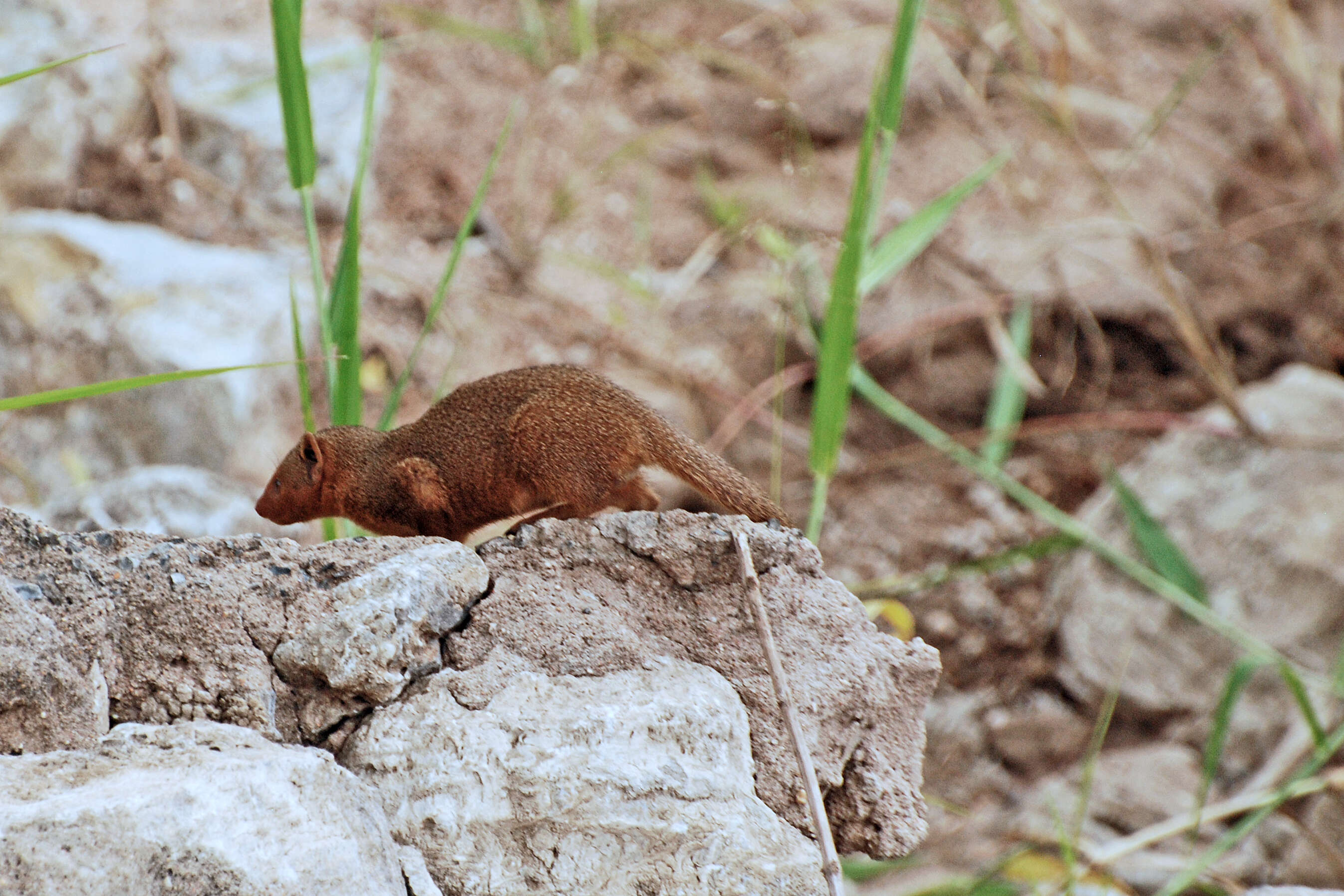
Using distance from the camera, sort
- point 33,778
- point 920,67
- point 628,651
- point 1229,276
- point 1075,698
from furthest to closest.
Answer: point 920,67 → point 1229,276 → point 1075,698 → point 628,651 → point 33,778

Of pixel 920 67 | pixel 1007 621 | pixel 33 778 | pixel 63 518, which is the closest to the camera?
pixel 33 778

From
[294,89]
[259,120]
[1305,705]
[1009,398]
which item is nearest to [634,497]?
[294,89]

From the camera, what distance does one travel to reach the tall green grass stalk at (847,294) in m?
2.50

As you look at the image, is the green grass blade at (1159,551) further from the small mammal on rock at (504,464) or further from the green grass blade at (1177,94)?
the small mammal on rock at (504,464)

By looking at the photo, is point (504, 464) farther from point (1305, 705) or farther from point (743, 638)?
point (1305, 705)

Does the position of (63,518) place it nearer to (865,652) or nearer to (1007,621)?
(865,652)

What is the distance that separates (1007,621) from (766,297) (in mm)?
1787

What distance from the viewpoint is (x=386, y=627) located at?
6.00 feet

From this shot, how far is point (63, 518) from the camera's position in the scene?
11.6ft

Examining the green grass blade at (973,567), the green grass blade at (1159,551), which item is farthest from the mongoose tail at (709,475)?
the green grass blade at (1159,551)

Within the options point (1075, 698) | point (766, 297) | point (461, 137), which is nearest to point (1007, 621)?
point (1075, 698)

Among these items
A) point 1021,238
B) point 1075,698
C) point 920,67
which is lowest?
point 1075,698

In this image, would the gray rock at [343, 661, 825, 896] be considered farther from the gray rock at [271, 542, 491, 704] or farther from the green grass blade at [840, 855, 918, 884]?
the green grass blade at [840, 855, 918, 884]

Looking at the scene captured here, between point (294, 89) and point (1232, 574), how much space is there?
3523 millimetres
